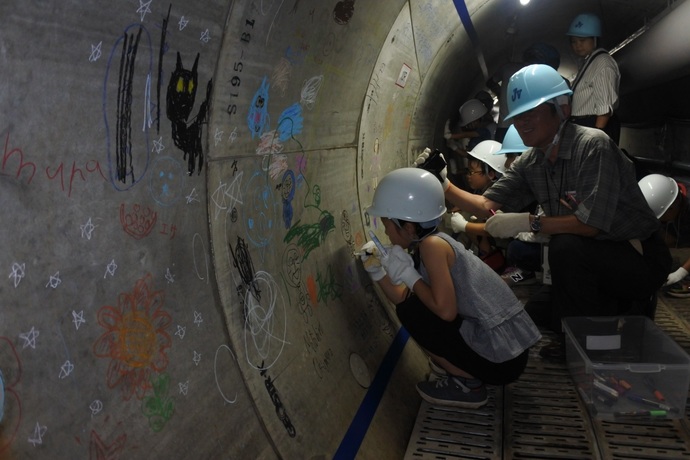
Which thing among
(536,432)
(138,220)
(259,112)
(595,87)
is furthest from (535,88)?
(138,220)

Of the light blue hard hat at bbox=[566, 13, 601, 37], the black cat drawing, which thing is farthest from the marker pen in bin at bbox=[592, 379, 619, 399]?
the light blue hard hat at bbox=[566, 13, 601, 37]

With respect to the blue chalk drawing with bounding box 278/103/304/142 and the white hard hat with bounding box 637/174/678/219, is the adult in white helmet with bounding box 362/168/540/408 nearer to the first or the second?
the blue chalk drawing with bounding box 278/103/304/142

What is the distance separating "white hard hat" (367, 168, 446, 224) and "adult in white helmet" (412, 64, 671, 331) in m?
1.03

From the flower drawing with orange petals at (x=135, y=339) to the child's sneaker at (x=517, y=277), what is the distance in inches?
156

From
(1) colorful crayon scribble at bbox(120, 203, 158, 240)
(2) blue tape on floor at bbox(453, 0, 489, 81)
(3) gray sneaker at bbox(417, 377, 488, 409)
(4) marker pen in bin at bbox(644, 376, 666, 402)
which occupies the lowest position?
(4) marker pen in bin at bbox(644, 376, 666, 402)

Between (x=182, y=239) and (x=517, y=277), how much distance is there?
3901 mm

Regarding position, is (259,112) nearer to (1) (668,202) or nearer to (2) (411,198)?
(2) (411,198)

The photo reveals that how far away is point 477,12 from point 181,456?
509 cm

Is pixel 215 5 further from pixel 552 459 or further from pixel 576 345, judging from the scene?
Answer: pixel 576 345

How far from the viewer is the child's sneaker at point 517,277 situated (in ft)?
16.7

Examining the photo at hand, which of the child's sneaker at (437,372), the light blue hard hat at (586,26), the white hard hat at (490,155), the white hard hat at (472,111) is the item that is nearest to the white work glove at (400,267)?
the child's sneaker at (437,372)

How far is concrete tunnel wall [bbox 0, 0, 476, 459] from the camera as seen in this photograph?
48.0 inches

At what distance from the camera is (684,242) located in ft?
19.8

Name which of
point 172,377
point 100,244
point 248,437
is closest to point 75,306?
point 100,244
